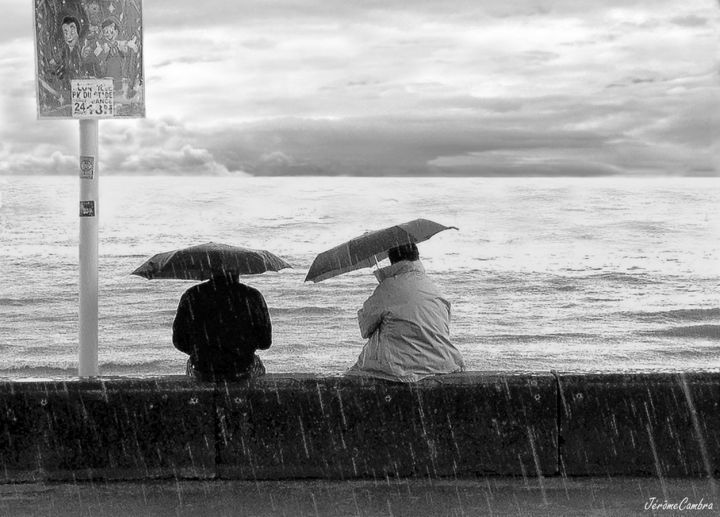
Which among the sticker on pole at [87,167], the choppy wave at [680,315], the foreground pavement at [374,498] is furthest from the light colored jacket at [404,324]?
the choppy wave at [680,315]

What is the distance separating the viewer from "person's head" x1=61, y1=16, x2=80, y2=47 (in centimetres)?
760

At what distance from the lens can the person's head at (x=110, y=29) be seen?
7.61 m

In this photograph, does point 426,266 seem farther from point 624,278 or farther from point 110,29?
point 110,29

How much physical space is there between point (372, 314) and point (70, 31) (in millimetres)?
3313

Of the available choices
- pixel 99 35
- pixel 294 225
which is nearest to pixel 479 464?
pixel 99 35

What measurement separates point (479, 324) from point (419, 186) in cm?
4113

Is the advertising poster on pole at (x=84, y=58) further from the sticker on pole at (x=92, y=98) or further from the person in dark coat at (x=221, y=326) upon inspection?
the person in dark coat at (x=221, y=326)

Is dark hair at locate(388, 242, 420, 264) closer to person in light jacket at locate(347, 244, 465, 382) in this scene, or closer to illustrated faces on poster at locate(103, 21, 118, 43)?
person in light jacket at locate(347, 244, 465, 382)

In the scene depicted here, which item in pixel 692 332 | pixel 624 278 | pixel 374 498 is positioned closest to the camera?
pixel 374 498

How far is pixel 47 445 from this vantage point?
629cm

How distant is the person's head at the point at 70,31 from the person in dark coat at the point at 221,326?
7.98ft

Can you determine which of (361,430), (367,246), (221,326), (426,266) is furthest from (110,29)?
(426,266)

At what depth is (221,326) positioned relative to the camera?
6.38 m

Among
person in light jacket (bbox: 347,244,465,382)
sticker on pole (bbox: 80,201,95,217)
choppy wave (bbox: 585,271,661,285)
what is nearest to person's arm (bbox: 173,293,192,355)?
person in light jacket (bbox: 347,244,465,382)
